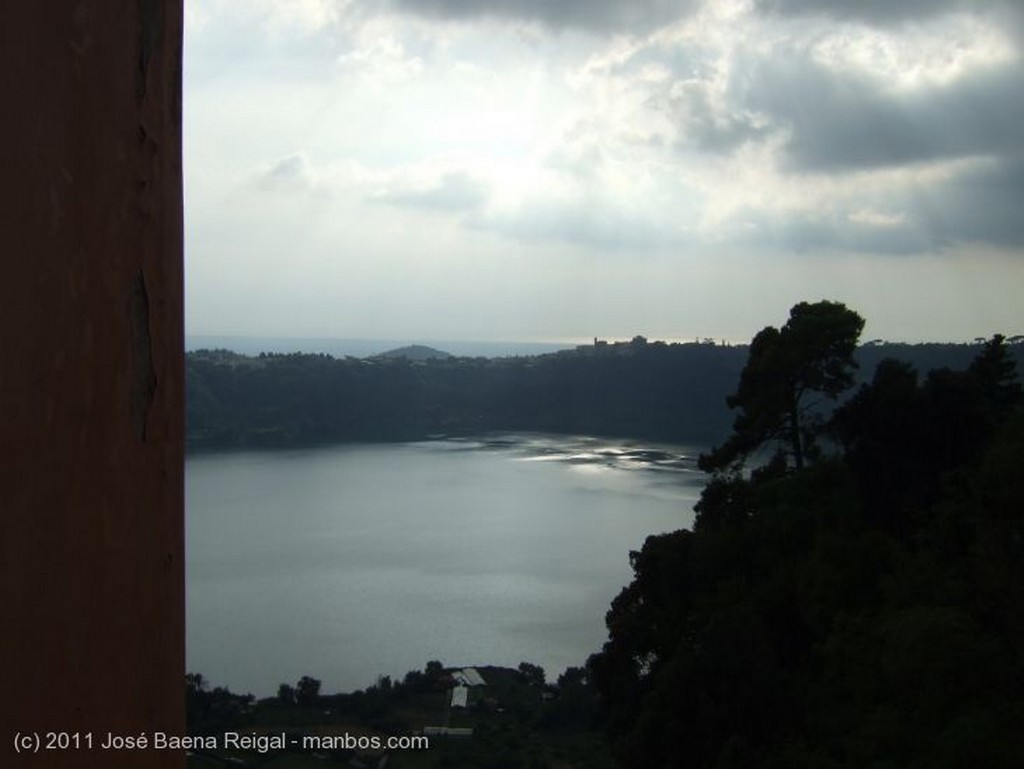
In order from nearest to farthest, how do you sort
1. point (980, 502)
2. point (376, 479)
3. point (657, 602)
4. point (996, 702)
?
point (996, 702)
point (980, 502)
point (657, 602)
point (376, 479)

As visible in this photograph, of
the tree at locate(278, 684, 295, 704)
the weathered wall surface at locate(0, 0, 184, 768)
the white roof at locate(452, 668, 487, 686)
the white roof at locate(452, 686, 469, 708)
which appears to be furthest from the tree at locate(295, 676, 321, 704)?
the weathered wall surface at locate(0, 0, 184, 768)

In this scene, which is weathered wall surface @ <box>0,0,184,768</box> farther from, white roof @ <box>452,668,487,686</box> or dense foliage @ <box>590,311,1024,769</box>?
white roof @ <box>452,668,487,686</box>

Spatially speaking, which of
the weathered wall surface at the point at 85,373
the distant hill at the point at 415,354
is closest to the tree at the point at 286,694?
the weathered wall surface at the point at 85,373

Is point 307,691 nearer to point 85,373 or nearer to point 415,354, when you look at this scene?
point 85,373

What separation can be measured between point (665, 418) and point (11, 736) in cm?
3561

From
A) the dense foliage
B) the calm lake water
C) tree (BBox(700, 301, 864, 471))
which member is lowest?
the calm lake water

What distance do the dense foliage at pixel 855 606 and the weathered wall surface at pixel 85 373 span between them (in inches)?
143

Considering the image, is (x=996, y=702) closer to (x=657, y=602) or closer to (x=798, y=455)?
(x=657, y=602)

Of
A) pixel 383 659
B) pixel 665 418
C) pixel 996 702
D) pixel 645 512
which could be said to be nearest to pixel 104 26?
pixel 996 702

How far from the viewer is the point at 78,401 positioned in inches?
21.2

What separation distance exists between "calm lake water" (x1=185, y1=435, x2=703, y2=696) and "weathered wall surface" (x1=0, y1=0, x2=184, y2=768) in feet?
26.8

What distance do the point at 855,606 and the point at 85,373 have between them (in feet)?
17.2

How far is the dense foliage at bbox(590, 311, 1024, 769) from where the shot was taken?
4.02 m

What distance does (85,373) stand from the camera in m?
0.54
